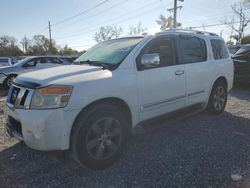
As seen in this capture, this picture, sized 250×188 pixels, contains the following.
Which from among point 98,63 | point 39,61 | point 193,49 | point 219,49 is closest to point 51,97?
point 98,63

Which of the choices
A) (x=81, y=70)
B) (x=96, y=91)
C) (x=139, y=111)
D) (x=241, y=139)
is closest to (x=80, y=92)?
(x=96, y=91)

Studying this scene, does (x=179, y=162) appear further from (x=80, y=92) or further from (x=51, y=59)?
(x=51, y=59)

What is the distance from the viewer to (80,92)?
123 inches

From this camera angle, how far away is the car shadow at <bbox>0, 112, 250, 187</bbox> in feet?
10.5

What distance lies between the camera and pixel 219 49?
5859mm

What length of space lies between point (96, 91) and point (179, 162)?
5.08 ft

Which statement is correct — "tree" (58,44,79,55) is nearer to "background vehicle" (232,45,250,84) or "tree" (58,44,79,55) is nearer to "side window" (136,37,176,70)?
"background vehicle" (232,45,250,84)

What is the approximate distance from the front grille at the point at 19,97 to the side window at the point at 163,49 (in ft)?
5.77

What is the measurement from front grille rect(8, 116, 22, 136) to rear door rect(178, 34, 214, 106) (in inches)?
112

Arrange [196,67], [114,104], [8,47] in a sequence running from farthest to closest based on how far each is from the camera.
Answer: [8,47] < [196,67] < [114,104]

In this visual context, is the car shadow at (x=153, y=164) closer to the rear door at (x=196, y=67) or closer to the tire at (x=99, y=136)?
the tire at (x=99, y=136)

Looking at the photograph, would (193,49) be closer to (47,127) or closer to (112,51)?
(112,51)

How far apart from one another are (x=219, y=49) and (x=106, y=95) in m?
3.57

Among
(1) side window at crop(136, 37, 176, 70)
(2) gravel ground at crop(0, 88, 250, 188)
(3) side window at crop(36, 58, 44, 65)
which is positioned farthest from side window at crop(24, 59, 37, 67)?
(1) side window at crop(136, 37, 176, 70)
